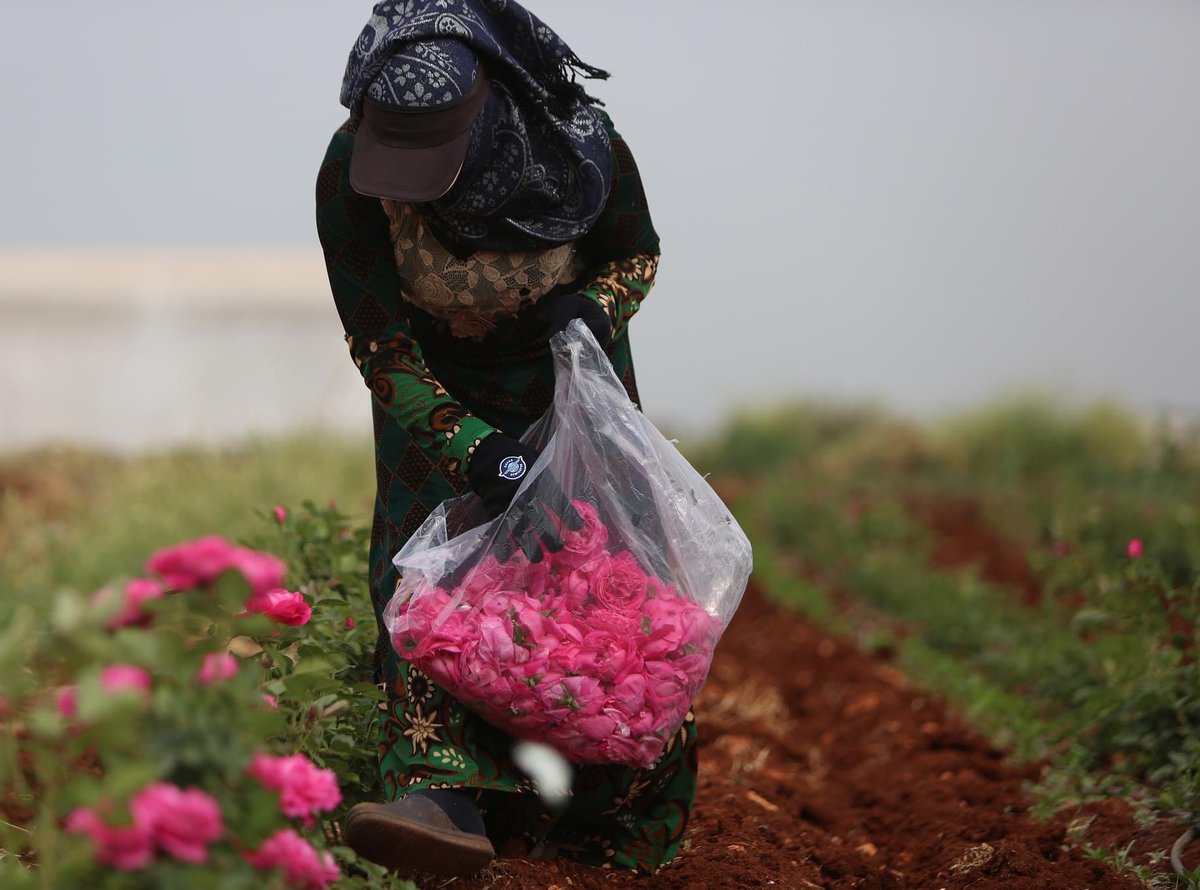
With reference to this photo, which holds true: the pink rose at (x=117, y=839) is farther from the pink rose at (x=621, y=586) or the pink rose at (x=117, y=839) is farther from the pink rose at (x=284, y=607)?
the pink rose at (x=621, y=586)

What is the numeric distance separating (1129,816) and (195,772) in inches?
85.9

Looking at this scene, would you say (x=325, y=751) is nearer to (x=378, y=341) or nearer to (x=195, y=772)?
(x=378, y=341)

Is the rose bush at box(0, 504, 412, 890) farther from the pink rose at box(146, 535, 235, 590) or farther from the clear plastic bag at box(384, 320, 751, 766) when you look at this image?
the clear plastic bag at box(384, 320, 751, 766)

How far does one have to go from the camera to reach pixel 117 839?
134 cm

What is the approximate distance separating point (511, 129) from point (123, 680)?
4.09 feet

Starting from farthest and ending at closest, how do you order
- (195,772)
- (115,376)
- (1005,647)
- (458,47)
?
(115,376) < (1005,647) < (458,47) < (195,772)

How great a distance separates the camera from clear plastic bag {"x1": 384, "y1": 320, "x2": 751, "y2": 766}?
2227 millimetres

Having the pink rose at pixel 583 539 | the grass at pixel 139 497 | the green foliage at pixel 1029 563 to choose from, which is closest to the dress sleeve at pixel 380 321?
the pink rose at pixel 583 539

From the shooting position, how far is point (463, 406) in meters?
2.50

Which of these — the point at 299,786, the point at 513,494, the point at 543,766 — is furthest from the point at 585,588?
the point at 299,786

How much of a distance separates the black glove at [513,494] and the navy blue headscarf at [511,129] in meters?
0.35

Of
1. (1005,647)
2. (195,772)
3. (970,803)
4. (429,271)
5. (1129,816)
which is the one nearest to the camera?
(195,772)

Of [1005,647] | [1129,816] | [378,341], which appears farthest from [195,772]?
[1005,647]

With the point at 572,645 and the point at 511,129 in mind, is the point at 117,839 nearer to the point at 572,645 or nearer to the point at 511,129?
the point at 572,645
